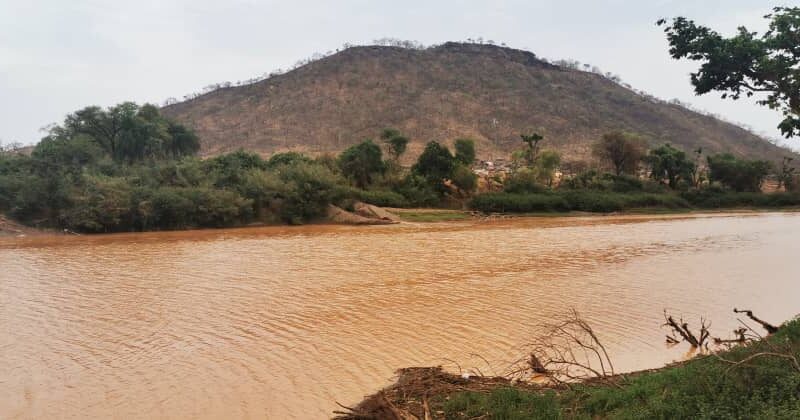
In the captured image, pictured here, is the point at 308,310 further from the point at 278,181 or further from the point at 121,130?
the point at 121,130

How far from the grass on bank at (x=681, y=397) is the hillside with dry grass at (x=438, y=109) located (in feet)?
181

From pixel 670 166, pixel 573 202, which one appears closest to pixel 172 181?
pixel 573 202

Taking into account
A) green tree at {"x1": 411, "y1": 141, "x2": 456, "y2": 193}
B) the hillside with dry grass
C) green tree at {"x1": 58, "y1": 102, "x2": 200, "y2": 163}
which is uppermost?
the hillside with dry grass

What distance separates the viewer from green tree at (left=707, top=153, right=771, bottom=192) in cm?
4928

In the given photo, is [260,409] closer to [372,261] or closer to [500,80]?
[372,261]

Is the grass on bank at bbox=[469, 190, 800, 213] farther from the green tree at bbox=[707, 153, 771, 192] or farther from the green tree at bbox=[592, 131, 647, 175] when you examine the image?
the green tree at bbox=[592, 131, 647, 175]

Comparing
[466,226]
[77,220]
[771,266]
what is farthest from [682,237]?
[77,220]

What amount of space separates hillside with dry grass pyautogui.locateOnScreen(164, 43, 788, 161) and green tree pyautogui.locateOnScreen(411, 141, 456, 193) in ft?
62.4

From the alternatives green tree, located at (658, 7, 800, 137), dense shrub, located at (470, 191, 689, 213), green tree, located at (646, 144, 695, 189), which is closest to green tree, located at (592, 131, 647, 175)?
green tree, located at (646, 144, 695, 189)

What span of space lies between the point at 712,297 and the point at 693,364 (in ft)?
25.1

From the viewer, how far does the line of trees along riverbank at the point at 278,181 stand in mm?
28797

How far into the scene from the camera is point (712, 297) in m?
12.6

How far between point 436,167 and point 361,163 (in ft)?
18.8

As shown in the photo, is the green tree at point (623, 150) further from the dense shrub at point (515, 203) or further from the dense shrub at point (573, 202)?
the dense shrub at point (515, 203)
